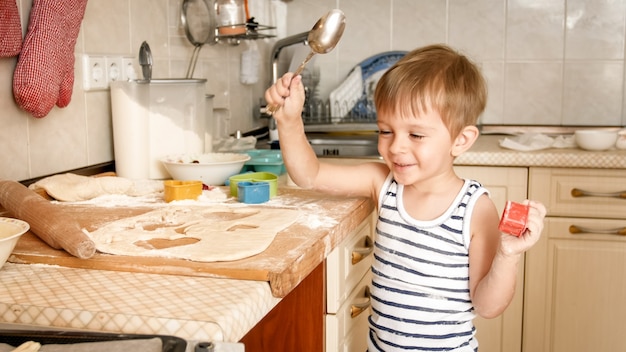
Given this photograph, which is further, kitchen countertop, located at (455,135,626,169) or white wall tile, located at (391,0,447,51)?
white wall tile, located at (391,0,447,51)

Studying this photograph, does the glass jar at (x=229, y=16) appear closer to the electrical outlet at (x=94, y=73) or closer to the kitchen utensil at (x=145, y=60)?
the kitchen utensil at (x=145, y=60)

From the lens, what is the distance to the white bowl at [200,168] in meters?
1.52

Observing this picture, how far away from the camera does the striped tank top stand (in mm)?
1162

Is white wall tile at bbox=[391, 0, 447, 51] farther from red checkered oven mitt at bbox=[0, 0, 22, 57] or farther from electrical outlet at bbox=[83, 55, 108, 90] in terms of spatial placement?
red checkered oven mitt at bbox=[0, 0, 22, 57]

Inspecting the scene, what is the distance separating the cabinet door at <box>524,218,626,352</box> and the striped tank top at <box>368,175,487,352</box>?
0.94m

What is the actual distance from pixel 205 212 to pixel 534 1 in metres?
1.81

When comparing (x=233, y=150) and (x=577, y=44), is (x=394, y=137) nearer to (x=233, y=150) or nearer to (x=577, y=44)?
(x=233, y=150)

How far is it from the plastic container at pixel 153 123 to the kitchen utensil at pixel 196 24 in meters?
0.35

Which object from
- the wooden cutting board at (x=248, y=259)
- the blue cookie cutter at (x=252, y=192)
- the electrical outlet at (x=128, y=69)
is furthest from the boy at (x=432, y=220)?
the electrical outlet at (x=128, y=69)

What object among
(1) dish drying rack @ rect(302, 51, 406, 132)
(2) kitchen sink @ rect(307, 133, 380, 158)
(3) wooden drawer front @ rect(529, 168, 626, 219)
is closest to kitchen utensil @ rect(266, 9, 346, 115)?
(2) kitchen sink @ rect(307, 133, 380, 158)

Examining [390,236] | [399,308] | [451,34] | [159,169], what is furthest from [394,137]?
[451,34]

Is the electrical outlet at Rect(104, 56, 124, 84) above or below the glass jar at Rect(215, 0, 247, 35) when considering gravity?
below

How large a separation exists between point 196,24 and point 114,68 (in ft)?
1.47

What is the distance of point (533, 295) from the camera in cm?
209
